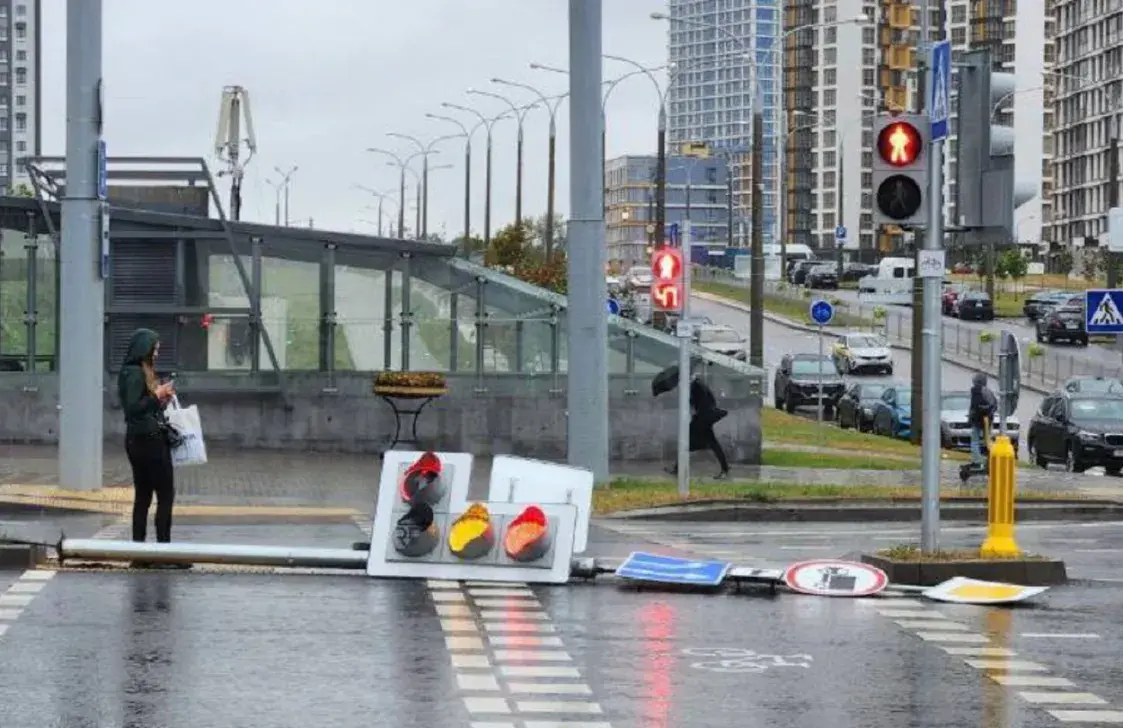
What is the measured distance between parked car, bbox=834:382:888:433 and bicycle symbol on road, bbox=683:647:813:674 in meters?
51.3

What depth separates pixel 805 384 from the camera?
248 ft

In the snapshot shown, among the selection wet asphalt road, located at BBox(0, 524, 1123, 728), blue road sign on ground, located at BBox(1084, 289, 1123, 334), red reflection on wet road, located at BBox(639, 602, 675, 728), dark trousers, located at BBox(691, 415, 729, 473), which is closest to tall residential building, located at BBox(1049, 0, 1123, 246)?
blue road sign on ground, located at BBox(1084, 289, 1123, 334)

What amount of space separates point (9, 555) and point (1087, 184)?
555 ft

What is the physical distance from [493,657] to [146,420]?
20.0ft

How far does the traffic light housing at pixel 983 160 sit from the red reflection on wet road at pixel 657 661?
15.6 feet

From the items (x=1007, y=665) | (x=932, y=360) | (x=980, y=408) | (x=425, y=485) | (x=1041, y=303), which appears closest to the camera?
(x=1007, y=665)

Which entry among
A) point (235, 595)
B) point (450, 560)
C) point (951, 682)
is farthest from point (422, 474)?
point (951, 682)

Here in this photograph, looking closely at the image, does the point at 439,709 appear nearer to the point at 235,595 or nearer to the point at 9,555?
the point at 235,595

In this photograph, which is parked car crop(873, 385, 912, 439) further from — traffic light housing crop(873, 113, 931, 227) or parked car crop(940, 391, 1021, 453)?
traffic light housing crop(873, 113, 931, 227)

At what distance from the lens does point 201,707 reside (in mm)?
11602

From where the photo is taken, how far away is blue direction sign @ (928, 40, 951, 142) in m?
19.7

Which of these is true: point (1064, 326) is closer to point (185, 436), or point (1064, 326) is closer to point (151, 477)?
point (185, 436)

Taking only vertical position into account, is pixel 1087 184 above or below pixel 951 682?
above

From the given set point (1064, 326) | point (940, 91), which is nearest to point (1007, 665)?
point (940, 91)
